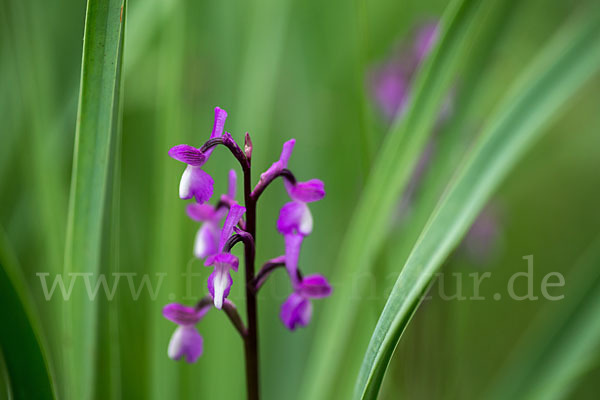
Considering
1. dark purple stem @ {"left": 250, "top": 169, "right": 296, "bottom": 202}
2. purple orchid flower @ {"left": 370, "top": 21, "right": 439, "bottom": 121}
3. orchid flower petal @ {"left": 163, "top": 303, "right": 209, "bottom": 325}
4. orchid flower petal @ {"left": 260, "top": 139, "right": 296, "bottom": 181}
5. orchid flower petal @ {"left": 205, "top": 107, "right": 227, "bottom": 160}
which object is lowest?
orchid flower petal @ {"left": 163, "top": 303, "right": 209, "bottom": 325}

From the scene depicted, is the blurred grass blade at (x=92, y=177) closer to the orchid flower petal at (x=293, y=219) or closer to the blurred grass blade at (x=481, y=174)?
the orchid flower petal at (x=293, y=219)

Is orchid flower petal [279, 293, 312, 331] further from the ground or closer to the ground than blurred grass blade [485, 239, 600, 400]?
further from the ground

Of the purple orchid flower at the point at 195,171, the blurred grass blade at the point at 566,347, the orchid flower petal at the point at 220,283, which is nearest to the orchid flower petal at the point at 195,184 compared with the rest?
the purple orchid flower at the point at 195,171

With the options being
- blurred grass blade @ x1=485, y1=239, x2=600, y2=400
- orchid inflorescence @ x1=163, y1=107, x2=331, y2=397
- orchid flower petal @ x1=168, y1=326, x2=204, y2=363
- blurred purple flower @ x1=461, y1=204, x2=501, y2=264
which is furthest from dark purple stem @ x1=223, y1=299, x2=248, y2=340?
blurred purple flower @ x1=461, y1=204, x2=501, y2=264

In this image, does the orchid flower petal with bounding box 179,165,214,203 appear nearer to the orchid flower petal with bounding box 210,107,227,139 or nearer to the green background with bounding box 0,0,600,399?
the orchid flower petal with bounding box 210,107,227,139

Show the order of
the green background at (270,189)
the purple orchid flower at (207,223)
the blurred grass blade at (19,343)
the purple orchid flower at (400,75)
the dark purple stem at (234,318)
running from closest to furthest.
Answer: the blurred grass blade at (19,343), the dark purple stem at (234,318), the purple orchid flower at (207,223), the green background at (270,189), the purple orchid flower at (400,75)
